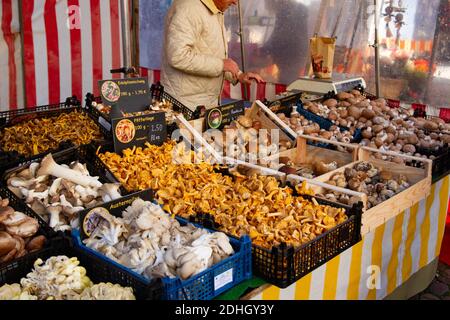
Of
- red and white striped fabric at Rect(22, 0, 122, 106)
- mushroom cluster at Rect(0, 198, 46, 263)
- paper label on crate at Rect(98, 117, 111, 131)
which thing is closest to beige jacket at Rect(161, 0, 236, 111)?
paper label on crate at Rect(98, 117, 111, 131)

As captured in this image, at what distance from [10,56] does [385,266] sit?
4271 millimetres

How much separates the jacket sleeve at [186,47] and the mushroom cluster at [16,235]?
2530 mm

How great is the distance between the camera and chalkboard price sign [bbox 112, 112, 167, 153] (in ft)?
10.4

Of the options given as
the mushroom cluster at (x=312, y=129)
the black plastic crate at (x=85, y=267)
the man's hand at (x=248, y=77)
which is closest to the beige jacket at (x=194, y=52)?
the man's hand at (x=248, y=77)

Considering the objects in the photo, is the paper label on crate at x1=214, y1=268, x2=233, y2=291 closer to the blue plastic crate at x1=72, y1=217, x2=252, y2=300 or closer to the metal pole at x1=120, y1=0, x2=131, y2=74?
the blue plastic crate at x1=72, y1=217, x2=252, y2=300

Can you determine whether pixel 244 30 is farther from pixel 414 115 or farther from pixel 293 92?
pixel 414 115

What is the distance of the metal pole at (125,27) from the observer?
21.0 ft

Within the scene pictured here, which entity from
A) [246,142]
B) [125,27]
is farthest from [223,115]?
[125,27]

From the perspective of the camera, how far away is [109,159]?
10.0ft

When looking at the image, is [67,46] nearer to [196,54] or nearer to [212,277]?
[196,54]

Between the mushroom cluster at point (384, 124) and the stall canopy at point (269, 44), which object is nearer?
the mushroom cluster at point (384, 124)

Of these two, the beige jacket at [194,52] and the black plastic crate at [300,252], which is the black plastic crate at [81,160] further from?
the beige jacket at [194,52]

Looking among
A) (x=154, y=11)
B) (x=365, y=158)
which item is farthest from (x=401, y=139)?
(x=154, y=11)

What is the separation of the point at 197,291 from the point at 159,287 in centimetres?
21
